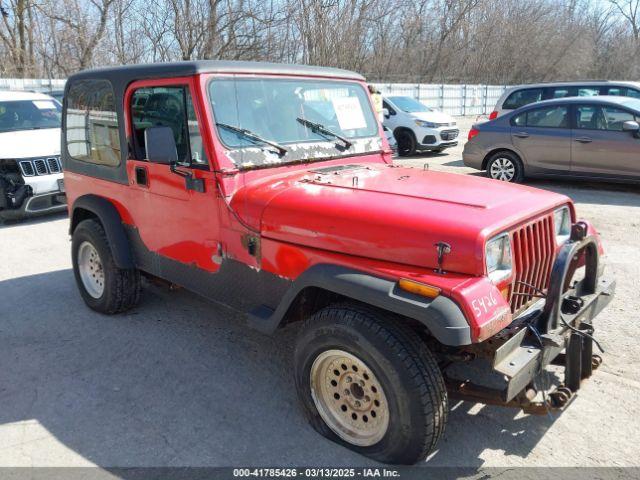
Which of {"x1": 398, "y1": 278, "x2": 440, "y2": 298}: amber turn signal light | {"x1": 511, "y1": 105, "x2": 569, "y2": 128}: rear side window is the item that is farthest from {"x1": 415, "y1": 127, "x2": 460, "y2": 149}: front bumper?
{"x1": 398, "y1": 278, "x2": 440, "y2": 298}: amber turn signal light

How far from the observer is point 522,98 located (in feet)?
41.8

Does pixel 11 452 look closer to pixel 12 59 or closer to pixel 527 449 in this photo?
pixel 527 449

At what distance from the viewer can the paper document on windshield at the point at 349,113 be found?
4.13 meters

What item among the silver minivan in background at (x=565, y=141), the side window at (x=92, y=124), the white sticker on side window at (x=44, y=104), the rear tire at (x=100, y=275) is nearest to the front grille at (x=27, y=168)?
the white sticker on side window at (x=44, y=104)

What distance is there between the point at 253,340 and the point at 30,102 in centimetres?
774

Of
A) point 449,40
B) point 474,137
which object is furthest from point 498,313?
point 449,40

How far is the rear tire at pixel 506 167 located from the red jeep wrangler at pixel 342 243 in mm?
6424

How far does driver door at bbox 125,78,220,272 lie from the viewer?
3496 millimetres

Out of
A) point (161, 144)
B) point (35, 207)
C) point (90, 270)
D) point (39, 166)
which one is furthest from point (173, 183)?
point (39, 166)

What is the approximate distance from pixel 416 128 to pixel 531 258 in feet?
37.7

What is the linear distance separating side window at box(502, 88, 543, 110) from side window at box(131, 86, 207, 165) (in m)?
10.7

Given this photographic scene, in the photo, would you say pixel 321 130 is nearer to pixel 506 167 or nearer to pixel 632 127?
pixel 632 127

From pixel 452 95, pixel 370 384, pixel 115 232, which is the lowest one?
pixel 370 384

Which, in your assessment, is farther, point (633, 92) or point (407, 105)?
point (407, 105)
